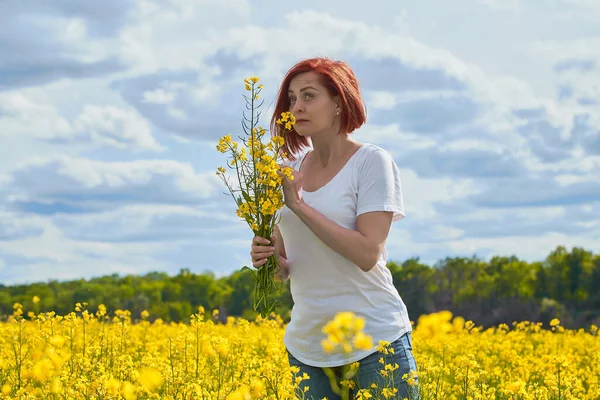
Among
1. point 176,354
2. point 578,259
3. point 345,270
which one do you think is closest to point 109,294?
point 578,259

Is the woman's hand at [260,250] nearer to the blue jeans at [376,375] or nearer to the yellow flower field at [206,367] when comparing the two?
the yellow flower field at [206,367]

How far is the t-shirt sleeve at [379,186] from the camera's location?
342 cm

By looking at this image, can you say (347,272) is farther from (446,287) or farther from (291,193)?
(446,287)

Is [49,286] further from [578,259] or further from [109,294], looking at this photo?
[578,259]

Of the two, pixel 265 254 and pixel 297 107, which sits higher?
pixel 297 107

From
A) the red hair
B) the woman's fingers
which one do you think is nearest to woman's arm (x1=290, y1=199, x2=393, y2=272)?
the woman's fingers

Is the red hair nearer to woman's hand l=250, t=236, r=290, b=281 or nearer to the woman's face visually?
the woman's face

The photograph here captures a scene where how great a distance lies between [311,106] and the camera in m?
3.63

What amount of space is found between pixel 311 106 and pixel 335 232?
70cm

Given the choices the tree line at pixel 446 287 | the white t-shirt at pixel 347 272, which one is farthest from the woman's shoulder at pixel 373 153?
the tree line at pixel 446 287

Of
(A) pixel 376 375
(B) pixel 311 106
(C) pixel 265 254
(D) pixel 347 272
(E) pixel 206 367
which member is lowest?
(E) pixel 206 367

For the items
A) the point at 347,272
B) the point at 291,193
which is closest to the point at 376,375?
the point at 347,272

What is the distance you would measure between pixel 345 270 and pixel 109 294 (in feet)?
100

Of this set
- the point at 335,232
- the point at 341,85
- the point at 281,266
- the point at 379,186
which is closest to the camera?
the point at 335,232
